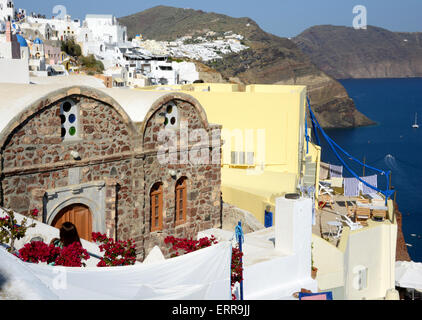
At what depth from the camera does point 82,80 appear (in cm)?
1828

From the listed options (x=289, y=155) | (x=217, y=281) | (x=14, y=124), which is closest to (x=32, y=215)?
(x=14, y=124)

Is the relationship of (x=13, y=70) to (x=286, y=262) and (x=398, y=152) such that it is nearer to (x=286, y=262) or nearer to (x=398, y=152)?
(x=286, y=262)

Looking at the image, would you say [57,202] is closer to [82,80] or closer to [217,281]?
[217,281]

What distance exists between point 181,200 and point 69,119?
13.6 feet

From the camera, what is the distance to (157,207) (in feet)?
A: 44.0

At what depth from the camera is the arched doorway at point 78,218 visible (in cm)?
1130

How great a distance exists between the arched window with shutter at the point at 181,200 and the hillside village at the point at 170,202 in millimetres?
52

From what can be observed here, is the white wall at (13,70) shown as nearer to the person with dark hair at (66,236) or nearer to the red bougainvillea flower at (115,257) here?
the person with dark hair at (66,236)

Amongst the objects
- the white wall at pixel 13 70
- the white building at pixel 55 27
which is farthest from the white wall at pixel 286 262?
the white building at pixel 55 27

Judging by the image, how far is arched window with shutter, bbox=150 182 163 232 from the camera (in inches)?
523

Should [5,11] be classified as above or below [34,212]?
above

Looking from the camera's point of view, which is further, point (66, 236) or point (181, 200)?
point (181, 200)

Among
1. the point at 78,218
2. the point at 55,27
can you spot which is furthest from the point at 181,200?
the point at 55,27
